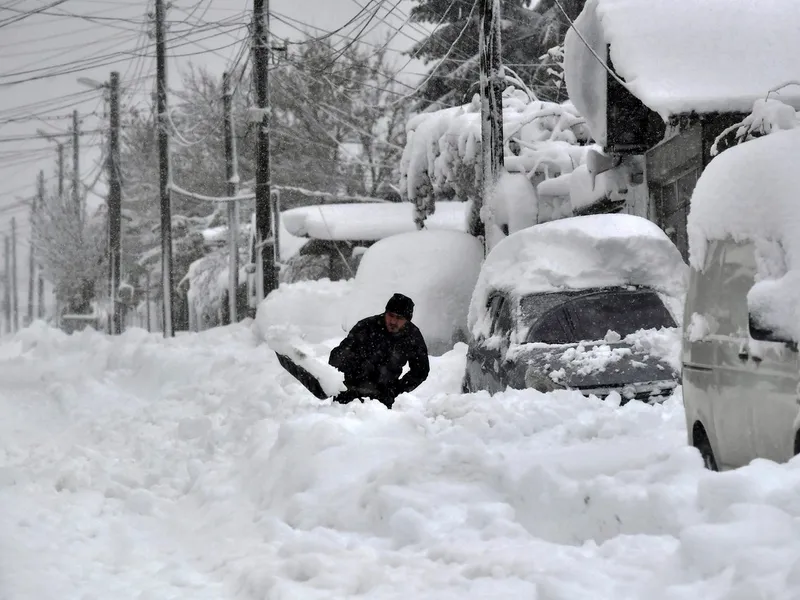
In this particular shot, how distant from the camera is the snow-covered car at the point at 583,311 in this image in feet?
26.2

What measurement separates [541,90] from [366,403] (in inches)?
1033

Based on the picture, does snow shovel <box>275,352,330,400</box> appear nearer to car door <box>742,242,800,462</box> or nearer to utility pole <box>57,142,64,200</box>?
car door <box>742,242,800,462</box>

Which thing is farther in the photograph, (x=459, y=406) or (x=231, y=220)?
(x=231, y=220)

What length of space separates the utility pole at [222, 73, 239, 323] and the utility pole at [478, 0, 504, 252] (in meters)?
12.7

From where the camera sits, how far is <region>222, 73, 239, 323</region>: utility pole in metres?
27.1

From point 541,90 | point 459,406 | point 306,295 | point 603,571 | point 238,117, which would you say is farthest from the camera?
point 238,117

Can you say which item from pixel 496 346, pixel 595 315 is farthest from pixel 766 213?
pixel 496 346

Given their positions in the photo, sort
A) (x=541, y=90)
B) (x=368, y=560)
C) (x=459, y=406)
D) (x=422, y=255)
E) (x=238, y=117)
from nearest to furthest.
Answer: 1. (x=368, y=560)
2. (x=459, y=406)
3. (x=422, y=255)
4. (x=541, y=90)
5. (x=238, y=117)

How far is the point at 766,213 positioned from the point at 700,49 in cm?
1027

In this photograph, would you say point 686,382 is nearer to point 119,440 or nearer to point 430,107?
point 119,440

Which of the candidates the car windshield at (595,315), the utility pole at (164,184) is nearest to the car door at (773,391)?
the car windshield at (595,315)

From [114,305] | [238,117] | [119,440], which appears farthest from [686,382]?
[238,117]

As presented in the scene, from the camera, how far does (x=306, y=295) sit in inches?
740

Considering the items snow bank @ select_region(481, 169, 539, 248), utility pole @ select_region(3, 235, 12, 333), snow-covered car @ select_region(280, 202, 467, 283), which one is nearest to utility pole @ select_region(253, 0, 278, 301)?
snow-covered car @ select_region(280, 202, 467, 283)
